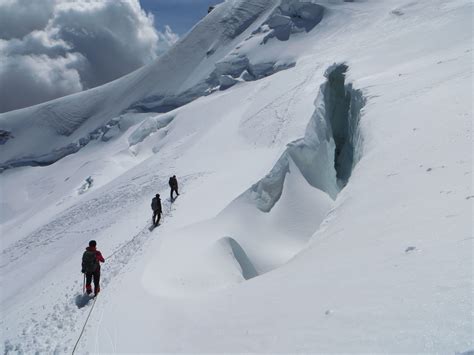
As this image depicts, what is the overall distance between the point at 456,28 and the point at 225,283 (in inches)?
1151

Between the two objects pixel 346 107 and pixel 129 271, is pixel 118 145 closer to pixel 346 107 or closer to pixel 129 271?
pixel 346 107

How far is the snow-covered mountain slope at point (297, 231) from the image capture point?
16.2 ft

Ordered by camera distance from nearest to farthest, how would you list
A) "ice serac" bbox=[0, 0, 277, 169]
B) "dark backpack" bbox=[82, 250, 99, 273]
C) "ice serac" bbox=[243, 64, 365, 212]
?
"dark backpack" bbox=[82, 250, 99, 273] → "ice serac" bbox=[243, 64, 365, 212] → "ice serac" bbox=[0, 0, 277, 169]

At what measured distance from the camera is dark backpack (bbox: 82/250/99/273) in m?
9.23

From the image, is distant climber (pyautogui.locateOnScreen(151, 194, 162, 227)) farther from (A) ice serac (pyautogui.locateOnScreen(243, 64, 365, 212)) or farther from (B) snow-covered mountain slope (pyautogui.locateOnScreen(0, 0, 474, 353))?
(A) ice serac (pyautogui.locateOnScreen(243, 64, 365, 212))

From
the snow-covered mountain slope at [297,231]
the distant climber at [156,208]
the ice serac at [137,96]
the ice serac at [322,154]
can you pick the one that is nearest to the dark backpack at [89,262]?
the snow-covered mountain slope at [297,231]

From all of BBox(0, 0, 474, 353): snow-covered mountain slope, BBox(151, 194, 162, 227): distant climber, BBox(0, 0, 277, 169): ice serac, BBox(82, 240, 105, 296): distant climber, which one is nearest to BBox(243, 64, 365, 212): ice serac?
BBox(0, 0, 474, 353): snow-covered mountain slope

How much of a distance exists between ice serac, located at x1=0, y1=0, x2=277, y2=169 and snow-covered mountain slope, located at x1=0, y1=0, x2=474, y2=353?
32878mm

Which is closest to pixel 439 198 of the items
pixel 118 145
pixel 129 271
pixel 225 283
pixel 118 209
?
pixel 225 283

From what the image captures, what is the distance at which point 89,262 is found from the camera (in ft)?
30.3

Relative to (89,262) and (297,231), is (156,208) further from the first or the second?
(89,262)

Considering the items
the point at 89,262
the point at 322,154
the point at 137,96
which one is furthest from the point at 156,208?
the point at 137,96

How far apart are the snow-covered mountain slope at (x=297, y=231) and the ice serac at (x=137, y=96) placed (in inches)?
1294

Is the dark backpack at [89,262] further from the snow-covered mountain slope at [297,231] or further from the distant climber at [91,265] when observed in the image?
the snow-covered mountain slope at [297,231]
